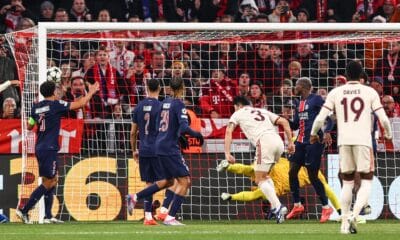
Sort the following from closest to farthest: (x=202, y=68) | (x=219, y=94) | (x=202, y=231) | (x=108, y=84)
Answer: (x=202, y=231) < (x=108, y=84) < (x=219, y=94) < (x=202, y=68)

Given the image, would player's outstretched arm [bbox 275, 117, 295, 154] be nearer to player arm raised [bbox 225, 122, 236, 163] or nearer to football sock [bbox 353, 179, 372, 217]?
player arm raised [bbox 225, 122, 236, 163]

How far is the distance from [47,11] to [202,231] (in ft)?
33.1

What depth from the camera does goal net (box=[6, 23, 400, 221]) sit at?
810 inches

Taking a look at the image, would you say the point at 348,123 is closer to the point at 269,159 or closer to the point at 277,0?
the point at 269,159

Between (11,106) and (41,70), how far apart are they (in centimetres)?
191

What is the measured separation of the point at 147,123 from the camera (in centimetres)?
1878

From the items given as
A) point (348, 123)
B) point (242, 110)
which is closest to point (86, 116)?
point (242, 110)

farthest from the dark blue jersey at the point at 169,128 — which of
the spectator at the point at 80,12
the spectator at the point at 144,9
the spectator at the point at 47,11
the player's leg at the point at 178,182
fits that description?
the spectator at the point at 144,9

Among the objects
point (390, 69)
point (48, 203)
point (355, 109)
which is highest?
Answer: point (390, 69)

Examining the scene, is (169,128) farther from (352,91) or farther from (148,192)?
(352,91)

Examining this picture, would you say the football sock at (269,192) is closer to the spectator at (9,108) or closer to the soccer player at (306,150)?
the soccer player at (306,150)

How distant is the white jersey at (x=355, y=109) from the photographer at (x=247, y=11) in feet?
35.4

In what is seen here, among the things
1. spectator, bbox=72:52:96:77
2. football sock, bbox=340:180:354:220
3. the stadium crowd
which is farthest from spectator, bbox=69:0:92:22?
football sock, bbox=340:180:354:220

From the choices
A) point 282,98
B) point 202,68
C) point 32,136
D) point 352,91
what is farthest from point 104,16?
point 352,91
